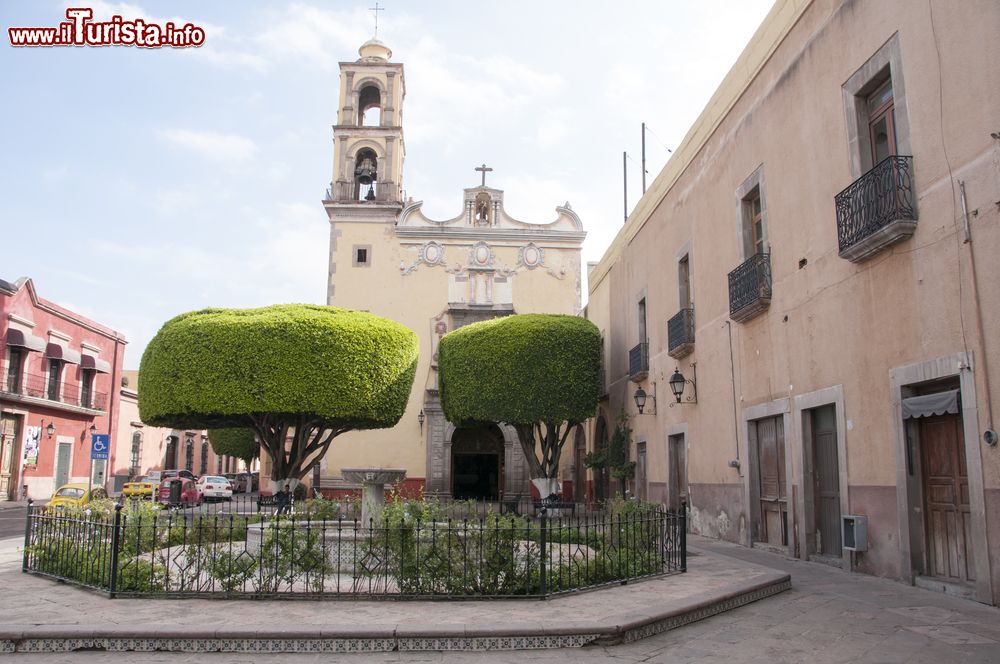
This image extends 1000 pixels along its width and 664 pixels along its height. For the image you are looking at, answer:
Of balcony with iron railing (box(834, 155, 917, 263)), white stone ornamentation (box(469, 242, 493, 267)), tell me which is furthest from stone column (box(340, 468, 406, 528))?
white stone ornamentation (box(469, 242, 493, 267))

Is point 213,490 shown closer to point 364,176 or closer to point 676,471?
point 364,176

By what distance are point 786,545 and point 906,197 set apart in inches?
220

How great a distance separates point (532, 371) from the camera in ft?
70.4

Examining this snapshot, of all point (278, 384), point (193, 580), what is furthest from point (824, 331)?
point (278, 384)

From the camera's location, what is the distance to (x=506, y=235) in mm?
30328

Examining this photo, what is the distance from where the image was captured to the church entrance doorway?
98.3 feet

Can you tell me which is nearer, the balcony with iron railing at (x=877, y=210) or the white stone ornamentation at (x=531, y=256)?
the balcony with iron railing at (x=877, y=210)

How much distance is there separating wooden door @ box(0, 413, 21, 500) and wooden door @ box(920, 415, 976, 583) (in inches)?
1137

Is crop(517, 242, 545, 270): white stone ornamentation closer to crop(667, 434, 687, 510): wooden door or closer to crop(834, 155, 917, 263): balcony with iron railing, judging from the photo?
crop(667, 434, 687, 510): wooden door

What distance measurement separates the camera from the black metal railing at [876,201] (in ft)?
26.1

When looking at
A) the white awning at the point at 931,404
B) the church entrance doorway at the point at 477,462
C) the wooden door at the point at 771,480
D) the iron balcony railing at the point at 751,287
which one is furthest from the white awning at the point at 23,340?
the white awning at the point at 931,404

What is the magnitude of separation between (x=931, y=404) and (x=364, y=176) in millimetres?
26095

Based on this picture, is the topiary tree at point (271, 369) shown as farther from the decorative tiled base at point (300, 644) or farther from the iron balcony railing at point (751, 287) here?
the decorative tiled base at point (300, 644)

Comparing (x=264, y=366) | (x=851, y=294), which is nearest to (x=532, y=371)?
(x=264, y=366)
